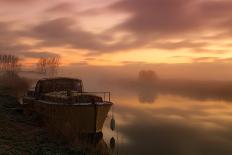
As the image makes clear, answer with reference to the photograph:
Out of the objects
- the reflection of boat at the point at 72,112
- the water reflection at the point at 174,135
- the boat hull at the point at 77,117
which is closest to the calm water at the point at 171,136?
the water reflection at the point at 174,135

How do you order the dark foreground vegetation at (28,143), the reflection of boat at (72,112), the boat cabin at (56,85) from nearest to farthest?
the dark foreground vegetation at (28,143), the reflection of boat at (72,112), the boat cabin at (56,85)

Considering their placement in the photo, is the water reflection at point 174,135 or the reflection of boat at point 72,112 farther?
the water reflection at point 174,135

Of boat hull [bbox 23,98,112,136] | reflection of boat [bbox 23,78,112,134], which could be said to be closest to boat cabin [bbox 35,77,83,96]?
reflection of boat [bbox 23,78,112,134]

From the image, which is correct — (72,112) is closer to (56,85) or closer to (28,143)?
(56,85)

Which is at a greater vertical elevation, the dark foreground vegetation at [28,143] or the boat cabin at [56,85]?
the boat cabin at [56,85]

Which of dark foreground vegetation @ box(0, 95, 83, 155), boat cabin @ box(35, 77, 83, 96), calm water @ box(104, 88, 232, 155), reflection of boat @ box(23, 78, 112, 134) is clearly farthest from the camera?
boat cabin @ box(35, 77, 83, 96)

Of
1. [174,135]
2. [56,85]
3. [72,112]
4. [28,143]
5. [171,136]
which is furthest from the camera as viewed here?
[174,135]

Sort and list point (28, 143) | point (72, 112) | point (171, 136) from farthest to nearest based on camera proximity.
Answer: point (171, 136) → point (72, 112) → point (28, 143)

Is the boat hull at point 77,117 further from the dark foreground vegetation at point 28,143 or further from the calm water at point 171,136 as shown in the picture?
the calm water at point 171,136

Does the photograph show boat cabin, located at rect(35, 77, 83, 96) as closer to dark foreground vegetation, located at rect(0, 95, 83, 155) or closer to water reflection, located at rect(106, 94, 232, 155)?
water reflection, located at rect(106, 94, 232, 155)

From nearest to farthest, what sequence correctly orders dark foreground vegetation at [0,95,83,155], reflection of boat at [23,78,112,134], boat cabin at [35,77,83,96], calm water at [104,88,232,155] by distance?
dark foreground vegetation at [0,95,83,155]
reflection of boat at [23,78,112,134]
calm water at [104,88,232,155]
boat cabin at [35,77,83,96]

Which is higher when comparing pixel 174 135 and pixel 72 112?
pixel 72 112

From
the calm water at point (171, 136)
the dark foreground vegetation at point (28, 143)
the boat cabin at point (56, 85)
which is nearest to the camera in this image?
the dark foreground vegetation at point (28, 143)

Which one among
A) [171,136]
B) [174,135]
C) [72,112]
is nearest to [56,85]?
[72,112]
